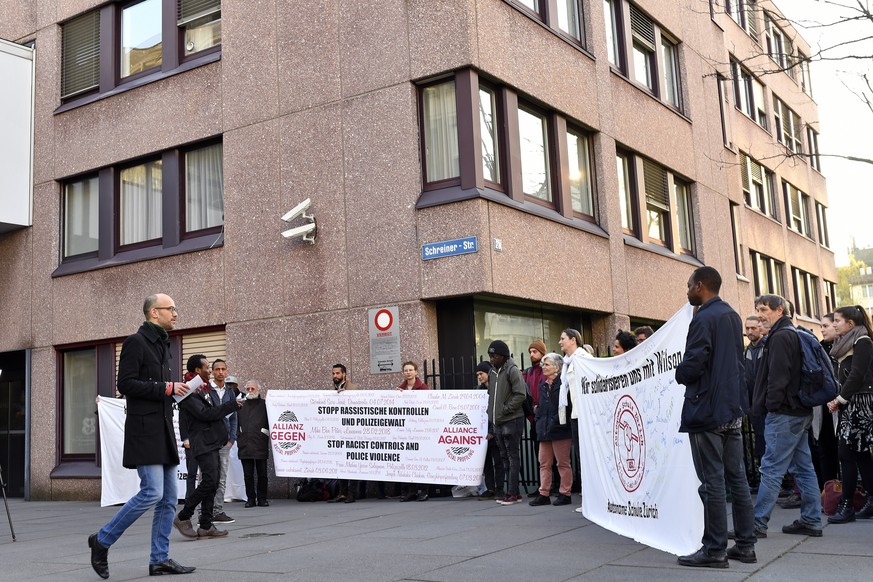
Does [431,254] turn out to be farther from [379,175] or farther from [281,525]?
[281,525]

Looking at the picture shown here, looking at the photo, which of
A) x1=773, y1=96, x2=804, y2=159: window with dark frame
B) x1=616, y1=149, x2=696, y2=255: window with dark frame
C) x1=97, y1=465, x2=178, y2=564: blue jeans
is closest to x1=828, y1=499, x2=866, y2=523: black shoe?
x1=97, y1=465, x2=178, y2=564: blue jeans

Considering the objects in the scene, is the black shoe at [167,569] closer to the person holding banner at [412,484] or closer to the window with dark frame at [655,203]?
the person holding banner at [412,484]

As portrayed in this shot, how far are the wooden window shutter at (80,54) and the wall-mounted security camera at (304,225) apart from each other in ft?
21.3

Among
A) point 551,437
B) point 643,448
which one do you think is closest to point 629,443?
point 643,448

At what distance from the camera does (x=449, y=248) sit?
510 inches

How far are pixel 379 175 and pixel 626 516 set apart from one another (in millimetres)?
7487

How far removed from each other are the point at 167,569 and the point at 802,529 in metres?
5.14

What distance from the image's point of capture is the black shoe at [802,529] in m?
7.49

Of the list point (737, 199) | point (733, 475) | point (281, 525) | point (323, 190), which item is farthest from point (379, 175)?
point (737, 199)

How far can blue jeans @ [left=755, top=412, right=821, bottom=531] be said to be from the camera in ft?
24.2

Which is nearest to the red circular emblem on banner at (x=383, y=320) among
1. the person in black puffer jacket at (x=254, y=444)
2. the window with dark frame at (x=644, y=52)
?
the person in black puffer jacket at (x=254, y=444)

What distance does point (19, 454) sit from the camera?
18406mm

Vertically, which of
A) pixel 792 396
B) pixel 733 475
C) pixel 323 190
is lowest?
pixel 733 475

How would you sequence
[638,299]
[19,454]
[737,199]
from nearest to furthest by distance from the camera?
[638,299]
[19,454]
[737,199]
